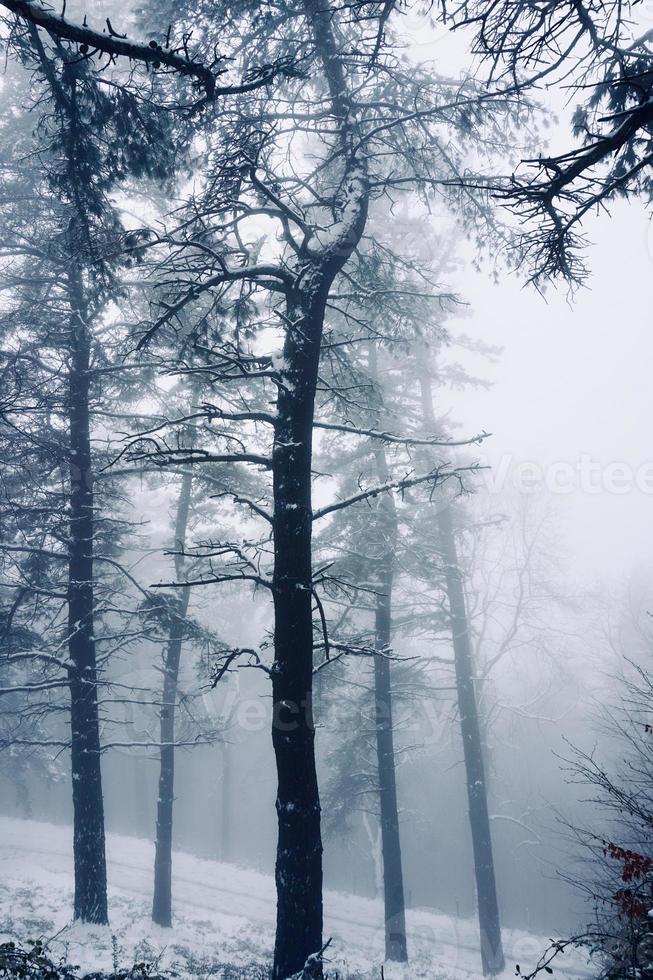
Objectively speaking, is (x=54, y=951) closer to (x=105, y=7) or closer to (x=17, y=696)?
(x=17, y=696)

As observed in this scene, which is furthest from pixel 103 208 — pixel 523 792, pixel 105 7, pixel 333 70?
pixel 523 792

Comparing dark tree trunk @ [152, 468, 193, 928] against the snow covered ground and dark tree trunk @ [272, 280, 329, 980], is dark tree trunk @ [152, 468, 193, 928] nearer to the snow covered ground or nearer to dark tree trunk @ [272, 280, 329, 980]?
the snow covered ground

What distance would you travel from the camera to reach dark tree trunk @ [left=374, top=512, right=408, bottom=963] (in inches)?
482

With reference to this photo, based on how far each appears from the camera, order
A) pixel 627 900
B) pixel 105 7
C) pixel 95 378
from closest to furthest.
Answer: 1. pixel 627 900
2. pixel 95 378
3. pixel 105 7

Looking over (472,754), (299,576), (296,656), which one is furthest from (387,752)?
(299,576)

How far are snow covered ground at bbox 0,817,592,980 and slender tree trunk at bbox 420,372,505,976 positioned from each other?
884 millimetres

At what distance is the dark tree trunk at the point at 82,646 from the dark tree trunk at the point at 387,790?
235 inches

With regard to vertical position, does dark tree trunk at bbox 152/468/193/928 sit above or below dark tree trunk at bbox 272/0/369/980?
below

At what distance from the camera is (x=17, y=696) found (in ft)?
80.2

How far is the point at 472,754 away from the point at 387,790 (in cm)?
266

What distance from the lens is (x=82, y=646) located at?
10000 millimetres

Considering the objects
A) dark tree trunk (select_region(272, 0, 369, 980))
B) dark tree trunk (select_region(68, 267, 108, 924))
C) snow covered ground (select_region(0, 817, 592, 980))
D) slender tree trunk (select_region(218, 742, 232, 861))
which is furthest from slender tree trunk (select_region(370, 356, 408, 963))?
slender tree trunk (select_region(218, 742, 232, 861))

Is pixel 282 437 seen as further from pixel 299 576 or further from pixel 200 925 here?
pixel 200 925

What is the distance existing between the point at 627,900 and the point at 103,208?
25.6ft
